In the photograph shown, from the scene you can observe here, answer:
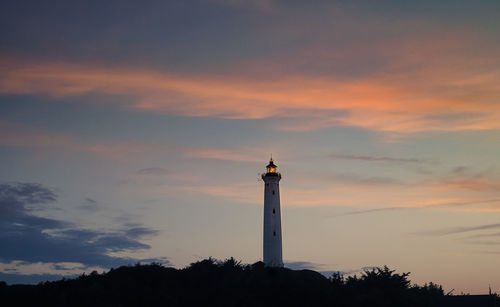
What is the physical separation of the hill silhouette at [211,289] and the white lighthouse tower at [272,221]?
10.3 metres

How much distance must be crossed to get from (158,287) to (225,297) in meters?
6.85

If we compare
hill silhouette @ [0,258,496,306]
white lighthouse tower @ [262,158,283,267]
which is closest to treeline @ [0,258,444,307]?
hill silhouette @ [0,258,496,306]

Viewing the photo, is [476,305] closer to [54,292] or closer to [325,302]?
[325,302]

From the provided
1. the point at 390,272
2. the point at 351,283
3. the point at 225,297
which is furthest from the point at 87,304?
the point at 390,272

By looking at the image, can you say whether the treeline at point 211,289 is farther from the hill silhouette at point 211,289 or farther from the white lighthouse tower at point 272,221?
the white lighthouse tower at point 272,221

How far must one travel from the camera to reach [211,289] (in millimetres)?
54031

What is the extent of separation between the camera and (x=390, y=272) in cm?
6272

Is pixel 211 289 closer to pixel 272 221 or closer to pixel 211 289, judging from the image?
pixel 211 289

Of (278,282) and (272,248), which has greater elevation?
(272,248)

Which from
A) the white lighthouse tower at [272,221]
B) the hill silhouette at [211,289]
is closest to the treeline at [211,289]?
the hill silhouette at [211,289]

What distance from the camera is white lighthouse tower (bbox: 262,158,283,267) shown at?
247ft

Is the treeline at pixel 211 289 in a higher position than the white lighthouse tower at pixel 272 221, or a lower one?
lower

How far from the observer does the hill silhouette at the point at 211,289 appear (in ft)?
163

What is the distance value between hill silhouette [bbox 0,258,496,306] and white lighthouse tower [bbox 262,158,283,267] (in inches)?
404
